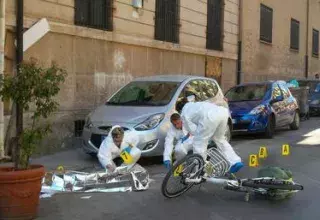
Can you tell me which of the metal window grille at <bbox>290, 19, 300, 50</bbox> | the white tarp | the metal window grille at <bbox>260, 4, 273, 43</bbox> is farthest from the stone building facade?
the metal window grille at <bbox>290, 19, 300, 50</bbox>

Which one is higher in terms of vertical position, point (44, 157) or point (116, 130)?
point (116, 130)

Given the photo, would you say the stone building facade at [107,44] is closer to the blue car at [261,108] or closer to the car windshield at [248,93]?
the car windshield at [248,93]

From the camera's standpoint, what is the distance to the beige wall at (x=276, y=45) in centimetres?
2444

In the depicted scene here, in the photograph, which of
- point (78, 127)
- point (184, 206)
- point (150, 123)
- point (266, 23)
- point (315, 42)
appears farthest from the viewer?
point (315, 42)

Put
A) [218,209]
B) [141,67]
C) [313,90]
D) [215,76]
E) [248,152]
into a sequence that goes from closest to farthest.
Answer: [218,209] → [248,152] → [141,67] → [215,76] → [313,90]

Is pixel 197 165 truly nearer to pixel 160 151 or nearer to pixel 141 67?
pixel 160 151

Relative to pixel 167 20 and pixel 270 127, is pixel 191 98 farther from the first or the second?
pixel 167 20

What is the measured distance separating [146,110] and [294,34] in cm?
2283

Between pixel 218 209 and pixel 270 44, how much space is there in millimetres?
21390

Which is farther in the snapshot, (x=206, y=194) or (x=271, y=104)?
(x=271, y=104)

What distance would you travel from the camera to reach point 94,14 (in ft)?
46.9

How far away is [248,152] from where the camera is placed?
1230 centimetres

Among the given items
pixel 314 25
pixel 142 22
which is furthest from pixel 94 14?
pixel 314 25

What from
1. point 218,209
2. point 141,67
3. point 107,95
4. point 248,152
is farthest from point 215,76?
point 218,209
